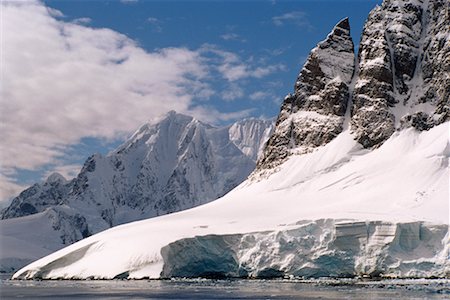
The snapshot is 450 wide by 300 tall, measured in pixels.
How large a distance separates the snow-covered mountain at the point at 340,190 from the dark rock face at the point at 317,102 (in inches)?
12.4

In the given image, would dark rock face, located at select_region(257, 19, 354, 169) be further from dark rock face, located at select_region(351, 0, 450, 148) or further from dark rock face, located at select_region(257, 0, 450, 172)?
dark rock face, located at select_region(351, 0, 450, 148)

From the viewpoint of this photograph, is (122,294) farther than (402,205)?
No

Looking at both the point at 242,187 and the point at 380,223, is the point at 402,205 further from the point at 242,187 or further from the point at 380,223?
the point at 242,187

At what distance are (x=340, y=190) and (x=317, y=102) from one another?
3769 cm

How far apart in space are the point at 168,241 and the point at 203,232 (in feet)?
22.0

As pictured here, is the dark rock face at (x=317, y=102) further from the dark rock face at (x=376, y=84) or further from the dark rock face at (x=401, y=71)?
the dark rock face at (x=401, y=71)

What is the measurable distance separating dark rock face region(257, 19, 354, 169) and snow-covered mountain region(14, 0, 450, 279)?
0.32m

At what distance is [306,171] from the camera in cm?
13975

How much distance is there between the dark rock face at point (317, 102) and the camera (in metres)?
152

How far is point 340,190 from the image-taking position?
124 meters

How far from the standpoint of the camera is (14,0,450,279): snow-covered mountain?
9294 centimetres

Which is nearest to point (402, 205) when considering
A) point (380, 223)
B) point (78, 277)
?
point (380, 223)

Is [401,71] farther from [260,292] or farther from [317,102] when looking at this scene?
[260,292]

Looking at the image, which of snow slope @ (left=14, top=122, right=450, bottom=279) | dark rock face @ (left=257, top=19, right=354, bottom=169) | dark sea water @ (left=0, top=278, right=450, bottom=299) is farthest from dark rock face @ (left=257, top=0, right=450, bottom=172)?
dark sea water @ (left=0, top=278, right=450, bottom=299)
